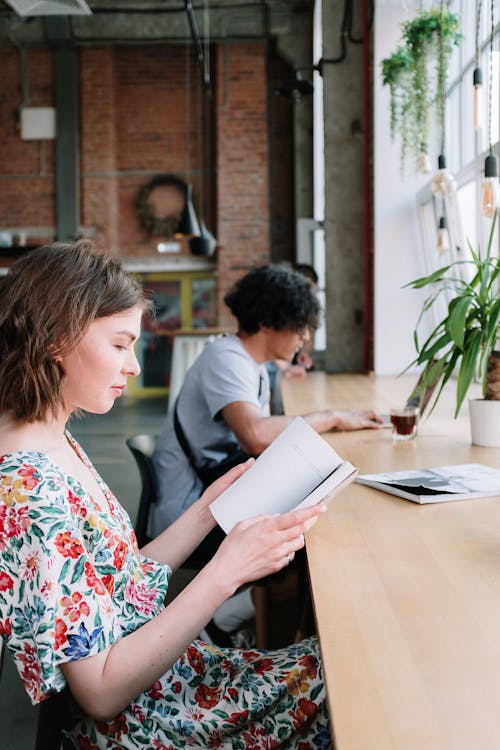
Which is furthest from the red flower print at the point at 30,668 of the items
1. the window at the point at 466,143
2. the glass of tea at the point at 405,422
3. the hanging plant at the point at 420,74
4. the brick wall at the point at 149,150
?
the brick wall at the point at 149,150

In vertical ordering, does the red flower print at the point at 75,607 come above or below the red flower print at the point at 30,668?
above

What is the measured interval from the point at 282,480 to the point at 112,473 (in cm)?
457

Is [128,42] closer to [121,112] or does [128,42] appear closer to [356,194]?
[121,112]

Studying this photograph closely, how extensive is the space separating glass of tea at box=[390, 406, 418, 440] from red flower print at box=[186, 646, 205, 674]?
1187 millimetres

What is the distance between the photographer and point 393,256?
5469 millimetres

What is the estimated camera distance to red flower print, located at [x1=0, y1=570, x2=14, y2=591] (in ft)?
3.28

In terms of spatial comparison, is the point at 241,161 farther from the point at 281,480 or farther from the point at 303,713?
the point at 303,713

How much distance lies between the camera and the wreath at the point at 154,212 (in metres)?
11.3

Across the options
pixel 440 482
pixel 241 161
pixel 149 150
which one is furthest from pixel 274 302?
pixel 149 150

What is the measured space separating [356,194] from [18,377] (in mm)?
5054

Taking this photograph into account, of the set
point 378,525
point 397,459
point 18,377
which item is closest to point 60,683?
point 18,377

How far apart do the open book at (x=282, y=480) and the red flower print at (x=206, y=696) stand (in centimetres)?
27

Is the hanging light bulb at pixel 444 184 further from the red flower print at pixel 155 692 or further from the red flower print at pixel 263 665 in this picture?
the red flower print at pixel 155 692

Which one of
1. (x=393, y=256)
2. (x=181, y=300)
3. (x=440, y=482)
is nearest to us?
(x=440, y=482)
